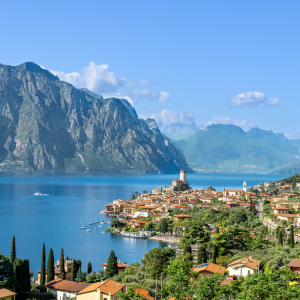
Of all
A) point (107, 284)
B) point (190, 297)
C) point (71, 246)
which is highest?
point (190, 297)

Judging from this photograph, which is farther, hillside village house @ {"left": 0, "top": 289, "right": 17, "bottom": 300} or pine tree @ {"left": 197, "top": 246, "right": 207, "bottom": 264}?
pine tree @ {"left": 197, "top": 246, "right": 207, "bottom": 264}

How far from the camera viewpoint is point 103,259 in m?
46.7

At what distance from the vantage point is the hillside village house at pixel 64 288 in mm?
28594

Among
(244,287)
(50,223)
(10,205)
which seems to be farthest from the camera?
(10,205)

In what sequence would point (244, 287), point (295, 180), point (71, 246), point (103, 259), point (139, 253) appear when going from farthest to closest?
point (295, 180) → point (71, 246) → point (139, 253) → point (103, 259) → point (244, 287)

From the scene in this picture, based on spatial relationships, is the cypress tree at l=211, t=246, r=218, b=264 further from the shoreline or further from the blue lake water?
the shoreline

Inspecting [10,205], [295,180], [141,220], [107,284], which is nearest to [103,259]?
[107,284]

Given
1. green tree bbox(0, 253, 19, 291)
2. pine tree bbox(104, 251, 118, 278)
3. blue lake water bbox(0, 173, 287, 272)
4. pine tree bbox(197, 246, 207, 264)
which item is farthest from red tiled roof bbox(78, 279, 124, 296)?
blue lake water bbox(0, 173, 287, 272)

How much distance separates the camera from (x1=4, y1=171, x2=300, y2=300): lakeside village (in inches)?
702

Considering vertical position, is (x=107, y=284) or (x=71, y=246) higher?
(x=107, y=284)

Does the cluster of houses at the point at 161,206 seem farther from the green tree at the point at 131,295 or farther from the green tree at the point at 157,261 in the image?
the green tree at the point at 131,295

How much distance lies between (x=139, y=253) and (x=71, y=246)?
10.3m

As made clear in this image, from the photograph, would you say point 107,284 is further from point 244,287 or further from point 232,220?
point 232,220

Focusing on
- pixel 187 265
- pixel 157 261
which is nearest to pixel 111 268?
pixel 157 261
